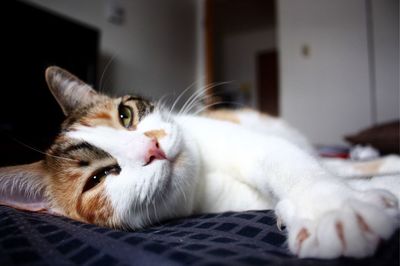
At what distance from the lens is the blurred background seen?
1.59m

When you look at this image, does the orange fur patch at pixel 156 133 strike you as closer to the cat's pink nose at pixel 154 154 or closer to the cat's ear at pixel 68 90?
the cat's pink nose at pixel 154 154

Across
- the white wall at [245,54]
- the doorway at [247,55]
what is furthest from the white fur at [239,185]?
the white wall at [245,54]

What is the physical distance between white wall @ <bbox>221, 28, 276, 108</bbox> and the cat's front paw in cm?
548

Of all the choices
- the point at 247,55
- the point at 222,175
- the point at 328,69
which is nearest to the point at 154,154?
the point at 222,175

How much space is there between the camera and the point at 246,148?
0.74m

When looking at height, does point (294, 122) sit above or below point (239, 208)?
above

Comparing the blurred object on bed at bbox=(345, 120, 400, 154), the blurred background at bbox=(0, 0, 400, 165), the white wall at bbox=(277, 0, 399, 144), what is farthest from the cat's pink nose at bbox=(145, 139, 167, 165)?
the white wall at bbox=(277, 0, 399, 144)

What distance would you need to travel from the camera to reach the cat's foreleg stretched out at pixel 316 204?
333 millimetres

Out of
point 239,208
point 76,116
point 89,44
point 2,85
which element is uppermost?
point 89,44

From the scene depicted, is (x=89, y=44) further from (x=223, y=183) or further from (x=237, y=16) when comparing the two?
(x=237, y=16)

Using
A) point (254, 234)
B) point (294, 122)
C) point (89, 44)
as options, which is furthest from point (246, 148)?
point (294, 122)

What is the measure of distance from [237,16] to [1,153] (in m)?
5.03

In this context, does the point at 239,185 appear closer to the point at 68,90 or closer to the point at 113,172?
the point at 113,172

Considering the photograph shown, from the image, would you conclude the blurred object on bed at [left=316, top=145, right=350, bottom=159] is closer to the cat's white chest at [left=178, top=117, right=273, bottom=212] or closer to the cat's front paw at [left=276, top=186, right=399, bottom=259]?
the cat's white chest at [left=178, top=117, right=273, bottom=212]
